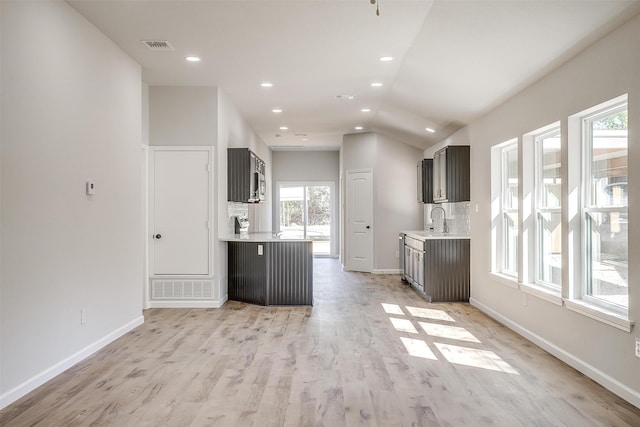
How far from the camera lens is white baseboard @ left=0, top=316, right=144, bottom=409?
9.35 ft

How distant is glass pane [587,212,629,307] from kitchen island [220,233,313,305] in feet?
10.3

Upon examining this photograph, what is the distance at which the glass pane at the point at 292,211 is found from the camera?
11898 millimetres

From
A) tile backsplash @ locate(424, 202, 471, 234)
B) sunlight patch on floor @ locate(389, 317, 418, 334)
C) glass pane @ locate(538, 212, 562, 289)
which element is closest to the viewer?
glass pane @ locate(538, 212, 562, 289)

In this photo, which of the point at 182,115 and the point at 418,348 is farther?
the point at 182,115

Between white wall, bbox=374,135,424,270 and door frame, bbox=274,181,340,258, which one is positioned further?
door frame, bbox=274,181,340,258

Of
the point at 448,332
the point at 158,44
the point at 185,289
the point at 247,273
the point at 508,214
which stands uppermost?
the point at 158,44

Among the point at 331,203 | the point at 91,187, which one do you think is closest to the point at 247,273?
the point at 91,187

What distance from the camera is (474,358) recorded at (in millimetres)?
3752

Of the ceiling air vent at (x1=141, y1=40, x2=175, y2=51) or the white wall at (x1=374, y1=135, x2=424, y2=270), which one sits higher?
the ceiling air vent at (x1=141, y1=40, x2=175, y2=51)

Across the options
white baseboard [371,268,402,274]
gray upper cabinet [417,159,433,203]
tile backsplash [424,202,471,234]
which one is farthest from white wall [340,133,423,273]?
gray upper cabinet [417,159,433,203]

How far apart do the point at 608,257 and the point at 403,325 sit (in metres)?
2.18

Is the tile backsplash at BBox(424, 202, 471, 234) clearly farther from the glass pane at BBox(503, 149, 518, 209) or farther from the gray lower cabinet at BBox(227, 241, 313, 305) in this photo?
the gray lower cabinet at BBox(227, 241, 313, 305)

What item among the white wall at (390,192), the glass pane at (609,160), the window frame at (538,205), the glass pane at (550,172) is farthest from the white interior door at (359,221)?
the glass pane at (609,160)

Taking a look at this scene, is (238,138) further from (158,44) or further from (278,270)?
(158,44)
